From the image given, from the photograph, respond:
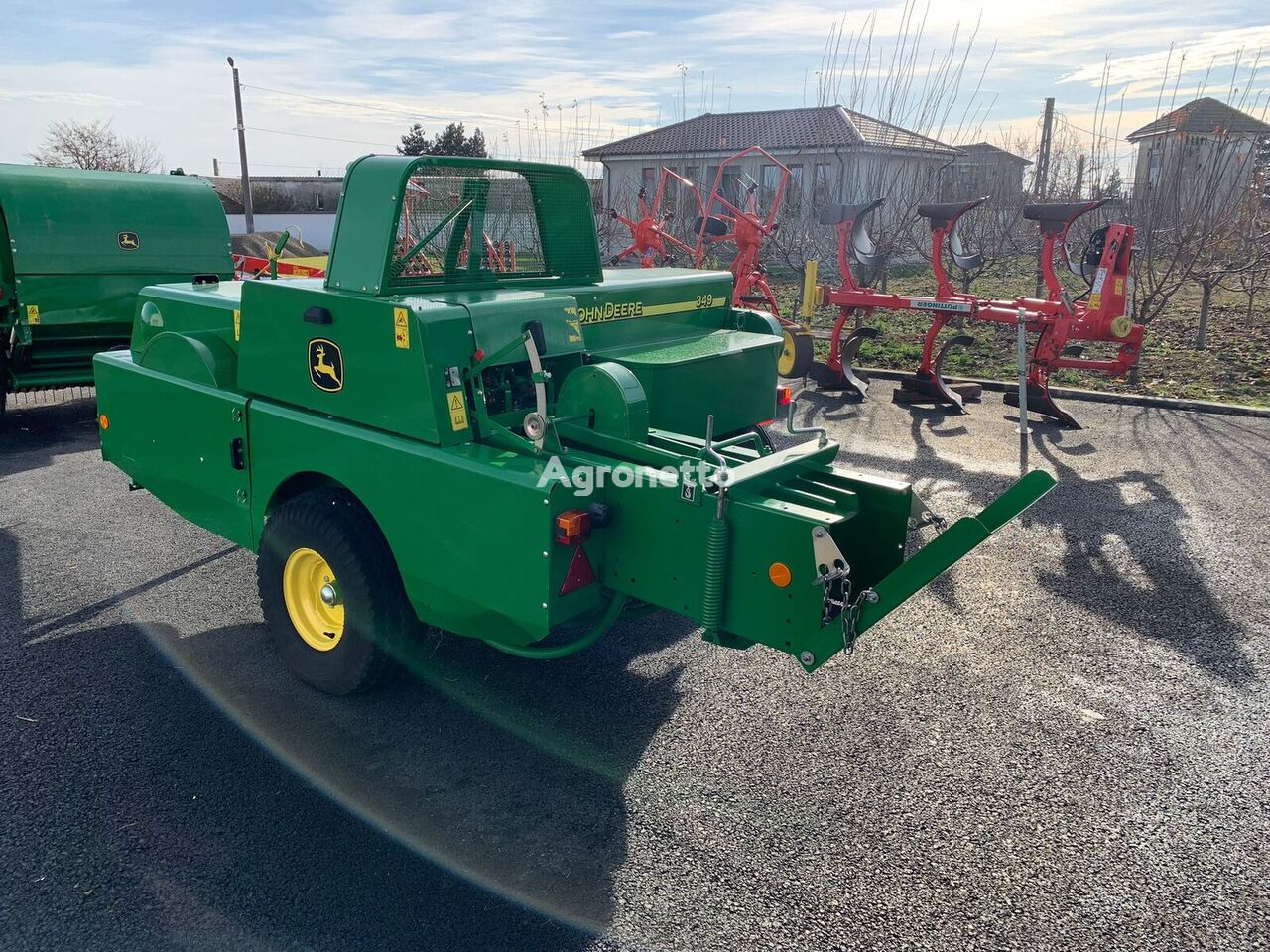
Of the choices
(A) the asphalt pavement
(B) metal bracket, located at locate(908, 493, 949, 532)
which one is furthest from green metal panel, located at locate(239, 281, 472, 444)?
(B) metal bracket, located at locate(908, 493, 949, 532)

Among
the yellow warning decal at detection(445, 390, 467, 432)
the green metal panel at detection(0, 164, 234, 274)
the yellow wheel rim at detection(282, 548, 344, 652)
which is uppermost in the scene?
the green metal panel at detection(0, 164, 234, 274)

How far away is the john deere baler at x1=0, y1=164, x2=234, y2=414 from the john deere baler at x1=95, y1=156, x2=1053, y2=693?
369 centimetres

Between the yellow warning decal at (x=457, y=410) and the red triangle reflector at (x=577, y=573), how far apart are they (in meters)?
0.63

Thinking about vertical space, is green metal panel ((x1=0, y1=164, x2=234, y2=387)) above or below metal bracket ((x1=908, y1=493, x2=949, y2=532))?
above

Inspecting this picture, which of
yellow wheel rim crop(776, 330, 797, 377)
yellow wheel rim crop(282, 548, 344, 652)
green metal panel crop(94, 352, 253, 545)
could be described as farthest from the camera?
yellow wheel rim crop(776, 330, 797, 377)

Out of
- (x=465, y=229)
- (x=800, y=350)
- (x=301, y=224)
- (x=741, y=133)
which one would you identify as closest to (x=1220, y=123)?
(x=800, y=350)

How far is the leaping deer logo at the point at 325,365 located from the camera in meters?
3.52

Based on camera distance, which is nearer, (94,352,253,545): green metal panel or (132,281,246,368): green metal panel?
(94,352,253,545): green metal panel

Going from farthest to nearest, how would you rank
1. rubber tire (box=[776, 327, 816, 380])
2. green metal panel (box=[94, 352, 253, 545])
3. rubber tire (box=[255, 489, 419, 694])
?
1. rubber tire (box=[776, 327, 816, 380])
2. green metal panel (box=[94, 352, 253, 545])
3. rubber tire (box=[255, 489, 419, 694])

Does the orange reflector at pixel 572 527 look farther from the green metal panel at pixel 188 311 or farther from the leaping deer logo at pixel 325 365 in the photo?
the green metal panel at pixel 188 311

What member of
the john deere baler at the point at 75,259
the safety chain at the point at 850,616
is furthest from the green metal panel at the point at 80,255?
the safety chain at the point at 850,616

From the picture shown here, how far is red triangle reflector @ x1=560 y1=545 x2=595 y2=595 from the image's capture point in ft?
10.1

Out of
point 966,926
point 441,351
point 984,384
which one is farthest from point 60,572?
point 984,384

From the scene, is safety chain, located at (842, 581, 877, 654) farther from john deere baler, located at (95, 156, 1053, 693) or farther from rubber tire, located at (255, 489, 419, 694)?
rubber tire, located at (255, 489, 419, 694)
